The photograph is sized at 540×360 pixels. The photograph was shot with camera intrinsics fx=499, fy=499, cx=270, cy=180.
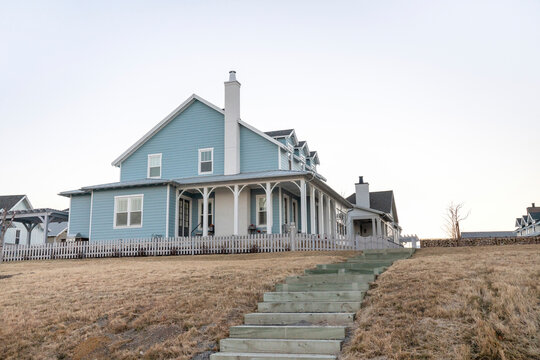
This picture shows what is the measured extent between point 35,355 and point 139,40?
13249 millimetres

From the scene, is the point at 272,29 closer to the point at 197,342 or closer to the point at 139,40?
the point at 139,40

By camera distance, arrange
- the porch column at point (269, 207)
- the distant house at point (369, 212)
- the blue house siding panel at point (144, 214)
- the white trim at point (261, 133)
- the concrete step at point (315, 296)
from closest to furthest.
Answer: the concrete step at point (315, 296) < the porch column at point (269, 207) < the blue house siding panel at point (144, 214) < the white trim at point (261, 133) < the distant house at point (369, 212)

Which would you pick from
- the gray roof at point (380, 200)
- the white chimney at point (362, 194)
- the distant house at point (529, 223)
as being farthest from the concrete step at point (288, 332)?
the distant house at point (529, 223)

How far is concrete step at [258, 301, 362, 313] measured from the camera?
9188 mm

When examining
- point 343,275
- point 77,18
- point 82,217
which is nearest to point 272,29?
point 77,18

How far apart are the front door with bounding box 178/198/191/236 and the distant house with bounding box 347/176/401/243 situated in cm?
1460

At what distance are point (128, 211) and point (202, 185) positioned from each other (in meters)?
4.41

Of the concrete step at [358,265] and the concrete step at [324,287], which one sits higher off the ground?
the concrete step at [358,265]

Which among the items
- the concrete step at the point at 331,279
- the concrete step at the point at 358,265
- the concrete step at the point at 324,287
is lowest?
the concrete step at the point at 324,287

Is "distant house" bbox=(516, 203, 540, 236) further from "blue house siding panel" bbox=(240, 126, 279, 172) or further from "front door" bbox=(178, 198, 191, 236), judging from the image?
"front door" bbox=(178, 198, 191, 236)

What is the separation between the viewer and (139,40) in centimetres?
1905

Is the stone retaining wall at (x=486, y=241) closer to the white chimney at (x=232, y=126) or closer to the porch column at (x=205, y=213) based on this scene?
the white chimney at (x=232, y=126)

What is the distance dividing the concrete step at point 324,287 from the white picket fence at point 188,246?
9566 mm

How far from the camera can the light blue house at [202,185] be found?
25.0 meters
